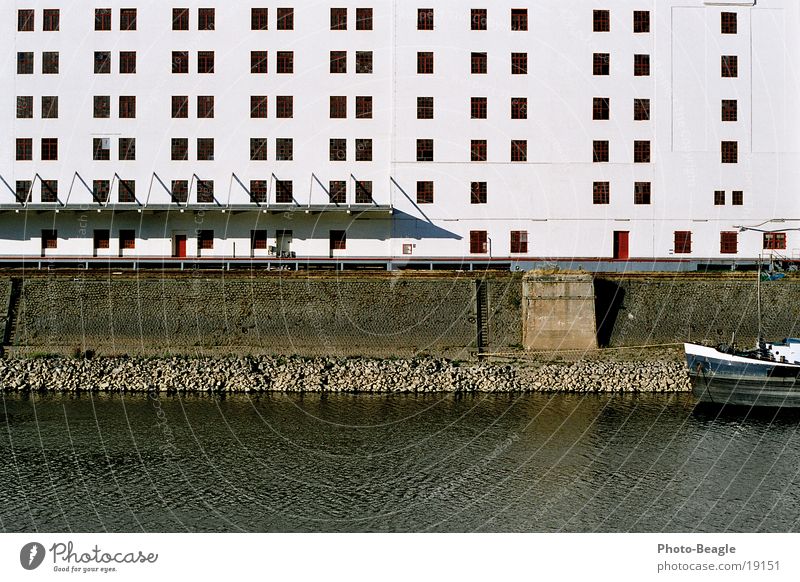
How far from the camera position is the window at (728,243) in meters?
39.4

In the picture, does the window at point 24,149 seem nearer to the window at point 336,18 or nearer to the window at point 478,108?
the window at point 336,18

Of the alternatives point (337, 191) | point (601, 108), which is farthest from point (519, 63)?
point (337, 191)

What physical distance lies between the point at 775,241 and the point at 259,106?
81.2 ft

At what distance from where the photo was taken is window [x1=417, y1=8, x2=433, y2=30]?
127ft

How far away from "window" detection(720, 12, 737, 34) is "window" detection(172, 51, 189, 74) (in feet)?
81.5

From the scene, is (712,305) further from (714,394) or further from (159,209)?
(159,209)

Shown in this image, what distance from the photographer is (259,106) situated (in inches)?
1534

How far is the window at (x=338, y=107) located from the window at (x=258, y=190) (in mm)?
4469

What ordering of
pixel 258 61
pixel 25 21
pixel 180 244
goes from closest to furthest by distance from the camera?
pixel 258 61
pixel 25 21
pixel 180 244

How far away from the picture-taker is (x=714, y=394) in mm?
29047

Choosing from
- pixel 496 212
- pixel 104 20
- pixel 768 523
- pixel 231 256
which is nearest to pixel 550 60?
pixel 496 212

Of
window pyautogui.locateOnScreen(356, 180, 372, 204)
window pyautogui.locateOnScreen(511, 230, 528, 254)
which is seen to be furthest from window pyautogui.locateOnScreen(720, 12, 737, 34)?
window pyautogui.locateOnScreen(356, 180, 372, 204)

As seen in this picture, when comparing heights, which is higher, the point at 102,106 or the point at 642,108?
the point at 102,106

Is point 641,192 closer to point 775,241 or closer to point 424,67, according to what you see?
point 775,241
